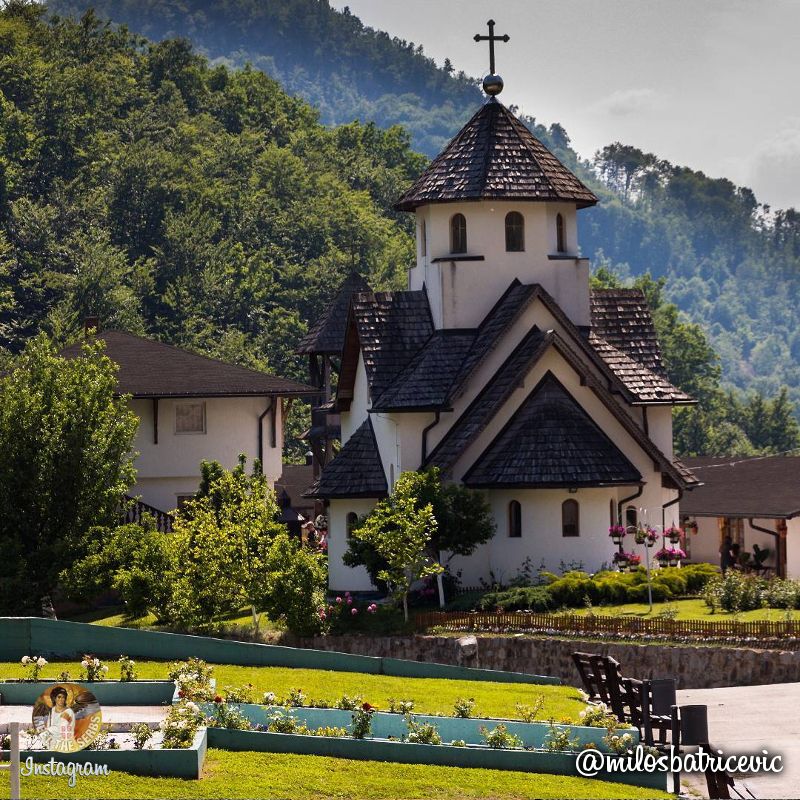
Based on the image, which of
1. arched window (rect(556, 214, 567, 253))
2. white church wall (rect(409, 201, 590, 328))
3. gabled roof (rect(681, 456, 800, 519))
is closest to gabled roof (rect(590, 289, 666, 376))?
white church wall (rect(409, 201, 590, 328))

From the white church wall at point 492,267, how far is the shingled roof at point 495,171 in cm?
47

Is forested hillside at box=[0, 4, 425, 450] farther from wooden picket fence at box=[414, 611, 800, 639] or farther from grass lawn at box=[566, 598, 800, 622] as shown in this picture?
grass lawn at box=[566, 598, 800, 622]

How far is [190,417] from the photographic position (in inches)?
2312

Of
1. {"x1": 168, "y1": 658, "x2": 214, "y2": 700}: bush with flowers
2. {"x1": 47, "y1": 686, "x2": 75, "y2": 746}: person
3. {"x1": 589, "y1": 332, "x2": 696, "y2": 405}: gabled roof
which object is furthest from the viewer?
{"x1": 589, "y1": 332, "x2": 696, "y2": 405}: gabled roof

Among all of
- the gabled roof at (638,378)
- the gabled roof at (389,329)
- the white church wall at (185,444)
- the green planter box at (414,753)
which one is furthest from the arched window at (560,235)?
the green planter box at (414,753)

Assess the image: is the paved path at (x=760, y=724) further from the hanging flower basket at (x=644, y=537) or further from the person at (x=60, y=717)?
the person at (x=60, y=717)

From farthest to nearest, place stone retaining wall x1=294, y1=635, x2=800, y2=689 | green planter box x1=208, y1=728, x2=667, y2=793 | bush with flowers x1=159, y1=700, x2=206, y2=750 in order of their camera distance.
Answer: stone retaining wall x1=294, y1=635, x2=800, y2=689 < green planter box x1=208, y1=728, x2=667, y2=793 < bush with flowers x1=159, y1=700, x2=206, y2=750

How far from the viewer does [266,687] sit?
111 ft

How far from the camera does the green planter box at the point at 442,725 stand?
27.3 m

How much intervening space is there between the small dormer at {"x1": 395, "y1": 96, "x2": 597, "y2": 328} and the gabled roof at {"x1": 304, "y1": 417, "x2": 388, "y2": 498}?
11.9ft

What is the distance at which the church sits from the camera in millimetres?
48438

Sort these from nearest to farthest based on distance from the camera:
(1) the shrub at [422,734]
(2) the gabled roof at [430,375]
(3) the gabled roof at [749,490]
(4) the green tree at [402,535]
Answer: (1) the shrub at [422,734]
(4) the green tree at [402,535]
(2) the gabled roof at [430,375]
(3) the gabled roof at [749,490]

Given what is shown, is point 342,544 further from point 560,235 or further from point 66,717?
point 66,717

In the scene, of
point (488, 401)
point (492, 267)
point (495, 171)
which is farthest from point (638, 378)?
point (495, 171)
